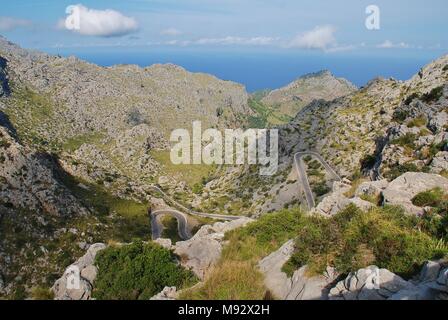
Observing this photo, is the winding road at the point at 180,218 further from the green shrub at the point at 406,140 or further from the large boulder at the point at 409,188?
the large boulder at the point at 409,188

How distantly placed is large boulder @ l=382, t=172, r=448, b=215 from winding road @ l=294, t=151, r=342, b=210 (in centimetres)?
5095

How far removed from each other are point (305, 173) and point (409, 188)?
7691cm

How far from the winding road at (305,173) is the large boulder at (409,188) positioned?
50.9 metres

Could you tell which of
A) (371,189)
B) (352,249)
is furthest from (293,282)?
(371,189)

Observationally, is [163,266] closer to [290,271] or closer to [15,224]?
[290,271]

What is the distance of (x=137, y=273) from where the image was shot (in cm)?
1847

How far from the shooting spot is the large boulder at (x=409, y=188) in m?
21.6

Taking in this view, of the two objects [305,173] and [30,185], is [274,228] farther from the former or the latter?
[30,185]

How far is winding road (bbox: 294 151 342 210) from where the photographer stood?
3376 inches

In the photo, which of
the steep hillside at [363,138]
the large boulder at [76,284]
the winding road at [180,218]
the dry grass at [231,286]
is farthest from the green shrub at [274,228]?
the winding road at [180,218]

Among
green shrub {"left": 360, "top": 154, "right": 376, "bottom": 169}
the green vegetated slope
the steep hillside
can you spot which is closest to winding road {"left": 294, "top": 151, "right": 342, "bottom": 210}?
the steep hillside

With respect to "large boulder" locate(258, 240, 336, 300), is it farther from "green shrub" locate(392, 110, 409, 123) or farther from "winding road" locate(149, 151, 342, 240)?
"winding road" locate(149, 151, 342, 240)

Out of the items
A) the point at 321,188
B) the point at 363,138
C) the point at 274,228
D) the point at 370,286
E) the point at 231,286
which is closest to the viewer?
the point at 370,286
